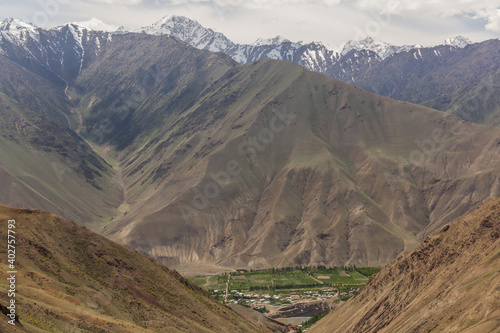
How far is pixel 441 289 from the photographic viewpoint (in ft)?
274

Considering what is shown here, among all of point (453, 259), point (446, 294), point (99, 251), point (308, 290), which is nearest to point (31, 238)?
point (99, 251)

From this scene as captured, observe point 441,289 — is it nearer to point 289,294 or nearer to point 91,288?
point 91,288

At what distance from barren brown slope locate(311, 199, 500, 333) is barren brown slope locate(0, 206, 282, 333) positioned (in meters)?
24.4

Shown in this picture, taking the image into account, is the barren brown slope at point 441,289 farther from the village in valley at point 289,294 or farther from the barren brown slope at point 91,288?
the village in valley at point 289,294

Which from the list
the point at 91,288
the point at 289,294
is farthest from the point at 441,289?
the point at 289,294

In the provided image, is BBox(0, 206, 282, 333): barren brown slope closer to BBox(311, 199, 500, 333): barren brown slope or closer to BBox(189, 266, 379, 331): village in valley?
BBox(311, 199, 500, 333): barren brown slope

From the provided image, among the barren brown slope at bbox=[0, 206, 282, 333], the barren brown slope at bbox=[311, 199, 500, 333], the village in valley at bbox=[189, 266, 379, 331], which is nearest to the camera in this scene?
the barren brown slope at bbox=[0, 206, 282, 333]

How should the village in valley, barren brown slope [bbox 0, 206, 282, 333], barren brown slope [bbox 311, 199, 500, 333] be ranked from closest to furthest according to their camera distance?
barren brown slope [bbox 0, 206, 282, 333] → barren brown slope [bbox 311, 199, 500, 333] → the village in valley

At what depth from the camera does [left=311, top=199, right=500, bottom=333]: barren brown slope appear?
223 ft

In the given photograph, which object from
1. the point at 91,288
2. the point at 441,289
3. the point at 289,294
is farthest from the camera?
the point at 289,294

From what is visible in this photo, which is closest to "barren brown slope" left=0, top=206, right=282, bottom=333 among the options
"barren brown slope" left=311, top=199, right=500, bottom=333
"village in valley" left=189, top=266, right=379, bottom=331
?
"barren brown slope" left=311, top=199, right=500, bottom=333

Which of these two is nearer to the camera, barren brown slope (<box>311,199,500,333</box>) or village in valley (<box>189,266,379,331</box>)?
barren brown slope (<box>311,199,500,333</box>)

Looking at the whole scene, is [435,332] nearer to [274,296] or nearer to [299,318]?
[299,318]

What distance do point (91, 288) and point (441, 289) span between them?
53434mm
